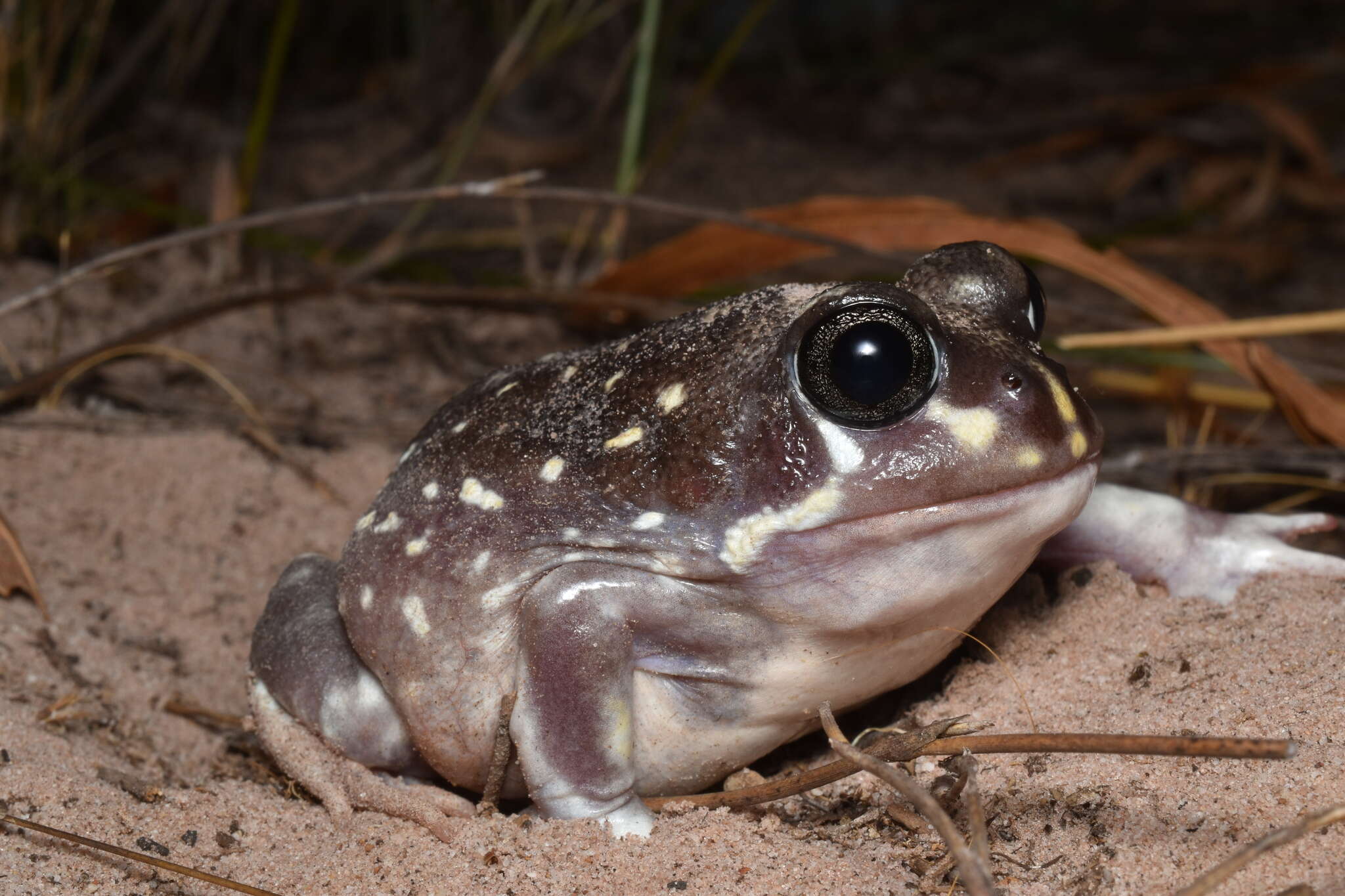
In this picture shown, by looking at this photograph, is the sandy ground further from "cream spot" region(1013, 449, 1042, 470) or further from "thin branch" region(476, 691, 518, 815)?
"cream spot" region(1013, 449, 1042, 470)

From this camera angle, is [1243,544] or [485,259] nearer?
[1243,544]

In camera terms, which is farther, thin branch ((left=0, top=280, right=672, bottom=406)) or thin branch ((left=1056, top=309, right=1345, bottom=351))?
thin branch ((left=0, top=280, right=672, bottom=406))

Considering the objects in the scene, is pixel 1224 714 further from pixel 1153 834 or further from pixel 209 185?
pixel 209 185

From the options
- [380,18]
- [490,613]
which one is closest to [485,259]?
[380,18]

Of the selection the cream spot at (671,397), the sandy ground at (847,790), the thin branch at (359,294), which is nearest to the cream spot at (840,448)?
the cream spot at (671,397)

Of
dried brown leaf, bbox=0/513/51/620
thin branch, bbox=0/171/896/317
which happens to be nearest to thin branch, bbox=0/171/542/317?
thin branch, bbox=0/171/896/317

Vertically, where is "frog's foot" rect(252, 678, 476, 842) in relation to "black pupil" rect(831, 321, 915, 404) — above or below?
below
